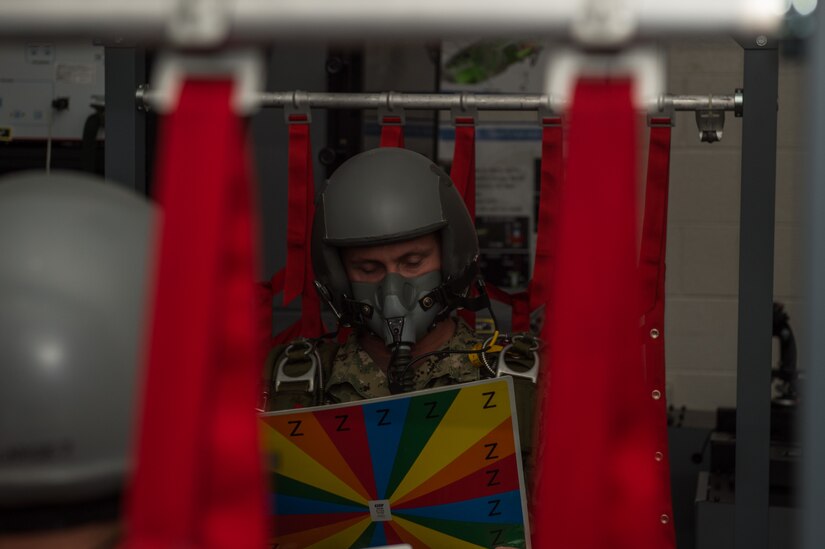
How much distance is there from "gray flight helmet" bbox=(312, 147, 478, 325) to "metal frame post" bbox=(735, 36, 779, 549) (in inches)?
20.8

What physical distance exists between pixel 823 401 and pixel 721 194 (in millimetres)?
2896

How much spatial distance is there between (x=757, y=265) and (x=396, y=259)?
2.12 feet

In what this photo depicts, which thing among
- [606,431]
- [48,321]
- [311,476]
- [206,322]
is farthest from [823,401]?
[311,476]

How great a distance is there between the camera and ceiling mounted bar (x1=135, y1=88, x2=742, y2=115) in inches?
75.7

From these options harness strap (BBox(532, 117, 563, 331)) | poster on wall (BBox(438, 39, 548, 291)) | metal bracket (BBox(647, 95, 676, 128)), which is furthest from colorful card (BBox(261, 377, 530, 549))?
poster on wall (BBox(438, 39, 548, 291))

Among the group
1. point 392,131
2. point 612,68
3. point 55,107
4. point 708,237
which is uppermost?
point 55,107

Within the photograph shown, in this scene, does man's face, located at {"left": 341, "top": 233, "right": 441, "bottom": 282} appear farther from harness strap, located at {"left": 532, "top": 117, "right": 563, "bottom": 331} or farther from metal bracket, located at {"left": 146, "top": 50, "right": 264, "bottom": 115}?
metal bracket, located at {"left": 146, "top": 50, "right": 264, "bottom": 115}

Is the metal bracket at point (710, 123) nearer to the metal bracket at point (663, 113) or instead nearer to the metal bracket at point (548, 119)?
the metal bracket at point (663, 113)

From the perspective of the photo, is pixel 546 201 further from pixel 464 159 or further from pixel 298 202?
pixel 298 202

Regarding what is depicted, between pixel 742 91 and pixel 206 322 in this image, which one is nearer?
pixel 206 322

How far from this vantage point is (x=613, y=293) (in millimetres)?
530

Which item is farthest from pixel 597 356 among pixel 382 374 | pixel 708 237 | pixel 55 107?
pixel 708 237

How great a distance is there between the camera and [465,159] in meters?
2.12

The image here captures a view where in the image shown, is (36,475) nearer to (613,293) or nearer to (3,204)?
(3,204)
